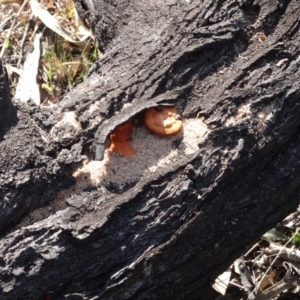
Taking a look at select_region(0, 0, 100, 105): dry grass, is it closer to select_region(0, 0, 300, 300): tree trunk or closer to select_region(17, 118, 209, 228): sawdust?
select_region(0, 0, 300, 300): tree trunk

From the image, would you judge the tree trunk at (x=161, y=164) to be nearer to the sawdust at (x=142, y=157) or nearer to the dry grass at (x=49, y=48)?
the sawdust at (x=142, y=157)

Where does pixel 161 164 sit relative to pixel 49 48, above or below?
above

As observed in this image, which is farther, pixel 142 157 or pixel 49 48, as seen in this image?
pixel 49 48

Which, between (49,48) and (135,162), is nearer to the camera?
(135,162)

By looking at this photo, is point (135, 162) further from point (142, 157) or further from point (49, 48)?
point (49, 48)

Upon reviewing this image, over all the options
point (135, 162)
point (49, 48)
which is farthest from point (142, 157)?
point (49, 48)

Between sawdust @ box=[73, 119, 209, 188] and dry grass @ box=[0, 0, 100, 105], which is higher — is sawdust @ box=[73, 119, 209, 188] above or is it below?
above

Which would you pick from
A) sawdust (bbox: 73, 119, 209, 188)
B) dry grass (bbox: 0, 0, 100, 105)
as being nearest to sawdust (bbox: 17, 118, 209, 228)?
sawdust (bbox: 73, 119, 209, 188)

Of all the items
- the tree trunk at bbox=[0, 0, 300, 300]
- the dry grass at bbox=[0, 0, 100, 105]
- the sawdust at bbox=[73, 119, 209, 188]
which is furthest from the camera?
the dry grass at bbox=[0, 0, 100, 105]

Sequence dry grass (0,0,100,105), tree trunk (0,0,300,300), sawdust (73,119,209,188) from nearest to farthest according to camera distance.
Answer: tree trunk (0,0,300,300), sawdust (73,119,209,188), dry grass (0,0,100,105)
